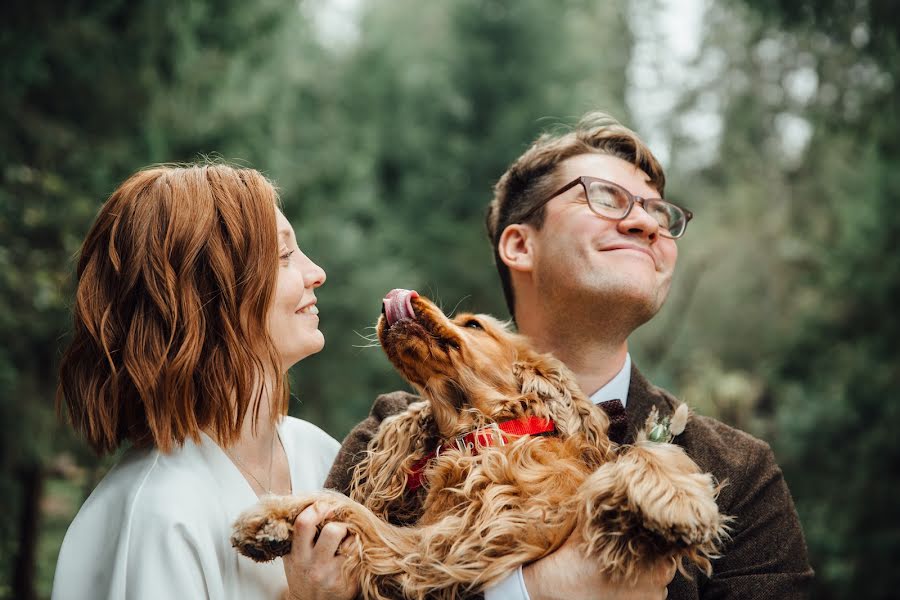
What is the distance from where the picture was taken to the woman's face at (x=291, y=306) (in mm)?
3027

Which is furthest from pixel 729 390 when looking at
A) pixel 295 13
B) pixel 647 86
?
pixel 295 13

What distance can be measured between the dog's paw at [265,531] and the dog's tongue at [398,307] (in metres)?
0.68

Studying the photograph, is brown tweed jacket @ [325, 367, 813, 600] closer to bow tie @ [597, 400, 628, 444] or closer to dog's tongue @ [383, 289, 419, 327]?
bow tie @ [597, 400, 628, 444]

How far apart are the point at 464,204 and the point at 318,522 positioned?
1643 cm

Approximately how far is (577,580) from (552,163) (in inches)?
74.5

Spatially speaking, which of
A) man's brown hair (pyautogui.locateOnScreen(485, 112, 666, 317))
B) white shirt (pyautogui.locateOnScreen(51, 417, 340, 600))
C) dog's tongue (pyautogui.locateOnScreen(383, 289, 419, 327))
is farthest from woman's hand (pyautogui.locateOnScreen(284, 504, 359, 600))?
man's brown hair (pyautogui.locateOnScreen(485, 112, 666, 317))

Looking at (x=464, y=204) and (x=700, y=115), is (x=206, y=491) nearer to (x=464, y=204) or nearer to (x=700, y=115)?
(x=464, y=204)

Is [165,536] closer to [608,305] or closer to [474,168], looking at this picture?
[608,305]

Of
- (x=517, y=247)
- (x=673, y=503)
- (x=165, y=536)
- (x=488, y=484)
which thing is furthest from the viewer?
(x=517, y=247)

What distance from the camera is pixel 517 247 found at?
366 centimetres

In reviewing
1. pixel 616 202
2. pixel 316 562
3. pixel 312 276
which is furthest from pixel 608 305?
pixel 316 562

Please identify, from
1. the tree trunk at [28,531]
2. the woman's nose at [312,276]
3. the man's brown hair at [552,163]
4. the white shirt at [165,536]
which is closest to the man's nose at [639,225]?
the man's brown hair at [552,163]

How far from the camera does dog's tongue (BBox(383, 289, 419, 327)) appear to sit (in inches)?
111

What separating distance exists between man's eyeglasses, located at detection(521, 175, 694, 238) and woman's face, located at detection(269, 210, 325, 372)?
1095mm
